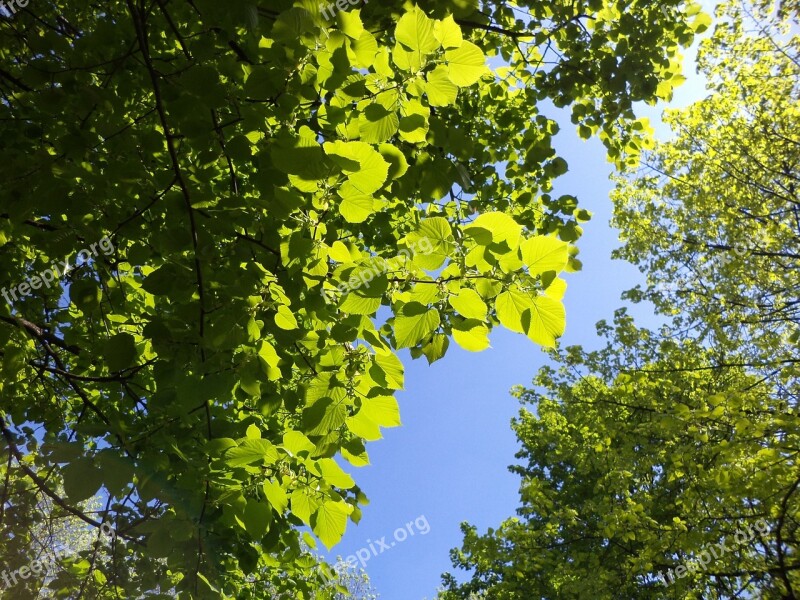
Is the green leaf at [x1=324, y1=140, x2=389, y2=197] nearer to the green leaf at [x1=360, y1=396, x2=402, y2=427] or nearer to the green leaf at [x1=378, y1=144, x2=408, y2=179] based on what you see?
the green leaf at [x1=378, y1=144, x2=408, y2=179]

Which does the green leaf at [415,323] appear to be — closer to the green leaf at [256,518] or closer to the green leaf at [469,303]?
the green leaf at [469,303]

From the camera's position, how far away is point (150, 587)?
3412mm

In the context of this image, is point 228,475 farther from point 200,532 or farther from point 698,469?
point 698,469

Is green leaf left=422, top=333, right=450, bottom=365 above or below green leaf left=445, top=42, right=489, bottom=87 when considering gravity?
below

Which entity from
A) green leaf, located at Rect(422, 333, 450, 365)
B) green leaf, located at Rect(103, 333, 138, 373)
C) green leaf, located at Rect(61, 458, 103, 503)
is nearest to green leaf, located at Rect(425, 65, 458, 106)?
green leaf, located at Rect(422, 333, 450, 365)

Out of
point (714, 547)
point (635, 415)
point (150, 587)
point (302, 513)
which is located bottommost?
point (714, 547)

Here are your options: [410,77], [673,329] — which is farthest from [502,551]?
[410,77]

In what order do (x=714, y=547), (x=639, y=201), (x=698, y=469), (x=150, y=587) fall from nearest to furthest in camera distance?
(x=150, y=587) < (x=714, y=547) < (x=698, y=469) < (x=639, y=201)

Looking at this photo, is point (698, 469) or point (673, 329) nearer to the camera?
point (698, 469)

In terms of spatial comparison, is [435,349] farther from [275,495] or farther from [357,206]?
[275,495]

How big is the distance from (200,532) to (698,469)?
685cm

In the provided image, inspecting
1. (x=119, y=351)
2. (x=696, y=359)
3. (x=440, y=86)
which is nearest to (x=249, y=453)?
(x=119, y=351)

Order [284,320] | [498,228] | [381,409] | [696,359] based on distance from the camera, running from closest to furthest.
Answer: [498,228], [381,409], [284,320], [696,359]

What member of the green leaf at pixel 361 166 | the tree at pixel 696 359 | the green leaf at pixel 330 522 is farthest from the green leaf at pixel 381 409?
the tree at pixel 696 359
